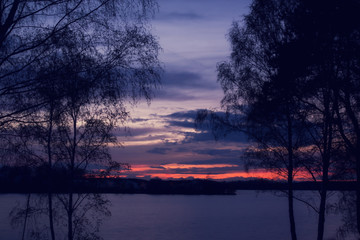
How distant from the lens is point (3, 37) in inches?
296

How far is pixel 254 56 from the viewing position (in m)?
19.5

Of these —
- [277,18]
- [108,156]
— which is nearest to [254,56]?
[277,18]

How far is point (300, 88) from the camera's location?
1586cm

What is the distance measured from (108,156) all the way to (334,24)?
12.8m

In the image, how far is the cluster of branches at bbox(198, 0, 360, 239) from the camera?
558 inches

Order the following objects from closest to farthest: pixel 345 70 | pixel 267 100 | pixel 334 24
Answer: pixel 334 24 → pixel 345 70 → pixel 267 100

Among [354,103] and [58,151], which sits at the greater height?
[354,103]

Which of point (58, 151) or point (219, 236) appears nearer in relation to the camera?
point (58, 151)

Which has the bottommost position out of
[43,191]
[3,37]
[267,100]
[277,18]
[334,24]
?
[43,191]

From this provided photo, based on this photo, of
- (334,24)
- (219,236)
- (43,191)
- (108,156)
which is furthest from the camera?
(219,236)

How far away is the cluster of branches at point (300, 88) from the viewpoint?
14.2 meters

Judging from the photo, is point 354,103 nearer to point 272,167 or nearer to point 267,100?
point 267,100

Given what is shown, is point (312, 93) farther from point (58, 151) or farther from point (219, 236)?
point (219, 236)

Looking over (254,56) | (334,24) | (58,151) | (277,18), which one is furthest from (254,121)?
(58,151)
